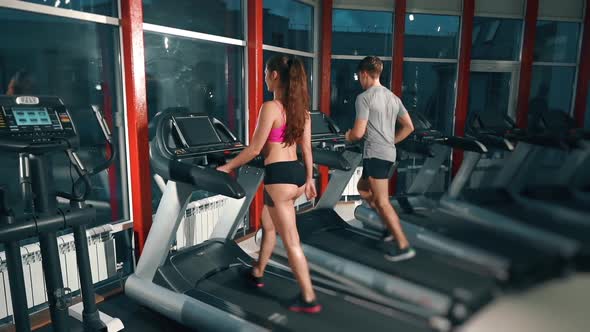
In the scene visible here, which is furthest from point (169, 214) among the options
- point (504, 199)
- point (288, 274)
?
point (504, 199)

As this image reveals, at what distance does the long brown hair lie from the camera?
1.75 meters

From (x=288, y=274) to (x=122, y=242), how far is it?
5.67 feet

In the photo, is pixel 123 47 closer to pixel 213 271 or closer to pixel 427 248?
pixel 213 271

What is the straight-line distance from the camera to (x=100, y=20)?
298cm

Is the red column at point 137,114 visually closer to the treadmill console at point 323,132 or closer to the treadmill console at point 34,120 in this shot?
the treadmill console at point 34,120

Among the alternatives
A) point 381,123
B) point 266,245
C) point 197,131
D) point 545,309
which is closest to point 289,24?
point 197,131

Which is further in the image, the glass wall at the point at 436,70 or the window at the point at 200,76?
the window at the point at 200,76

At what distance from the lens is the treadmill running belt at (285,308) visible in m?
0.65

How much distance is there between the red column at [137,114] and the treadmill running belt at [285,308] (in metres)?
0.92

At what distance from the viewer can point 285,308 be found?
141 cm

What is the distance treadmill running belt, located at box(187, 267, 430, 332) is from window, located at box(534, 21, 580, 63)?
0.39 meters

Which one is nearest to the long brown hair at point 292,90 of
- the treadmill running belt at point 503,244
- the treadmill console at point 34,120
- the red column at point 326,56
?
the treadmill console at point 34,120

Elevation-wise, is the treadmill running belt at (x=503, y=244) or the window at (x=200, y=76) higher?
the window at (x=200, y=76)

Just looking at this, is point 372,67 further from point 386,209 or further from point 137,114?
point 137,114
